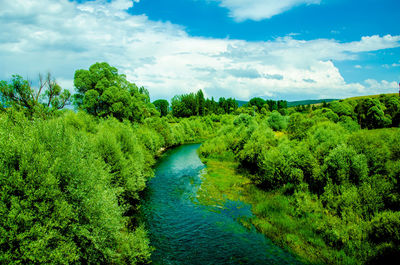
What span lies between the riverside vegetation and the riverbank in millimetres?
118

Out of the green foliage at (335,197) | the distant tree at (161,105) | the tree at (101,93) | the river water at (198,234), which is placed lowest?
the river water at (198,234)

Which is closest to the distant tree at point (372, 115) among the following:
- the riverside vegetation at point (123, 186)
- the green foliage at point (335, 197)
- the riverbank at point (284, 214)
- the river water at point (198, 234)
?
the riverside vegetation at point (123, 186)

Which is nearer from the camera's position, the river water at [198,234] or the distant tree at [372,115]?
the river water at [198,234]

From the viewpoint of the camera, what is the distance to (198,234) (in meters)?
23.1

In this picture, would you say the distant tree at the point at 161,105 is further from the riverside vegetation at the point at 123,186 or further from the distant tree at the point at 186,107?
the riverside vegetation at the point at 123,186

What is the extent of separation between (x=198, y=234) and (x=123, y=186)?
10641 millimetres

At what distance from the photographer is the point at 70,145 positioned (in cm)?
1725

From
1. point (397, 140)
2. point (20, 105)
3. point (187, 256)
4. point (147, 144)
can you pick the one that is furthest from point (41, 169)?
point (147, 144)

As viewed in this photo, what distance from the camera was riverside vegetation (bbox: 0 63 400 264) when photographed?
Result: 12.8m

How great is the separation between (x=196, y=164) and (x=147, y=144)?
13.0m

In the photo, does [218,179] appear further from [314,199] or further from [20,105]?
[20,105]

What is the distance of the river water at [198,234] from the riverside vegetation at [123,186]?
68.8 inches

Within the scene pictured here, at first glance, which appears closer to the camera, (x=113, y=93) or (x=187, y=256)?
(x=187, y=256)

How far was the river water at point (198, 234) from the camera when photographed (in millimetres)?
19219
